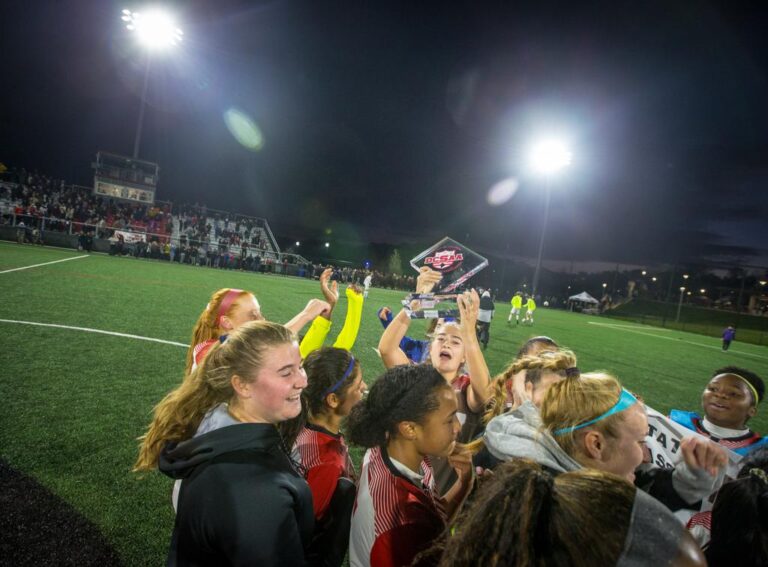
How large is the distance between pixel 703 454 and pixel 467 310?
5.16ft

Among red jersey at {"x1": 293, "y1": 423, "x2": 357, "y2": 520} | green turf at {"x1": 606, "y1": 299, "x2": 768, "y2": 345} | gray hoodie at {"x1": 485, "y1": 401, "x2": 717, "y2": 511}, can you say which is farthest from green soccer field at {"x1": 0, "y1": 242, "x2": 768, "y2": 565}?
green turf at {"x1": 606, "y1": 299, "x2": 768, "y2": 345}

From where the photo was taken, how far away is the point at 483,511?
0.96 m

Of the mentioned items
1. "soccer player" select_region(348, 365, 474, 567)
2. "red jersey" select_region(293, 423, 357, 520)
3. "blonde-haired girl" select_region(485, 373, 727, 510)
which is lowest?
"red jersey" select_region(293, 423, 357, 520)

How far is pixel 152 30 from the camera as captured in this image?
98.7 feet

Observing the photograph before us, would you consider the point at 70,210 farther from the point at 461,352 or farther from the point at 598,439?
the point at 598,439

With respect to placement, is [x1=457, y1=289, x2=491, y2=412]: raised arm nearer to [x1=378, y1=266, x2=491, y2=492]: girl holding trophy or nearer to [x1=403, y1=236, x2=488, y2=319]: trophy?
[x1=378, y1=266, x2=491, y2=492]: girl holding trophy

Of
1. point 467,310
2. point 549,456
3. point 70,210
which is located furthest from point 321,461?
point 70,210

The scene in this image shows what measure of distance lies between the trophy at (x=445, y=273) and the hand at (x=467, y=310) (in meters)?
0.08

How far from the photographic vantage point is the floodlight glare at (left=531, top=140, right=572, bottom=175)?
29828mm

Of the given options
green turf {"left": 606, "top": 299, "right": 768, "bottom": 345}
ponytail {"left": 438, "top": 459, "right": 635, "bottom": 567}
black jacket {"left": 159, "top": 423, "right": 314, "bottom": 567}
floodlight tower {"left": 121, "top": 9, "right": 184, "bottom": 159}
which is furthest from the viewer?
green turf {"left": 606, "top": 299, "right": 768, "bottom": 345}

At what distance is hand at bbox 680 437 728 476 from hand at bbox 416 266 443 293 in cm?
185

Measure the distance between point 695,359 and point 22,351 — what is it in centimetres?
2234

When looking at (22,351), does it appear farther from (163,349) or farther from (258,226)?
(258,226)

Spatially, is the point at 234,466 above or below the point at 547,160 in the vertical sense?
below
